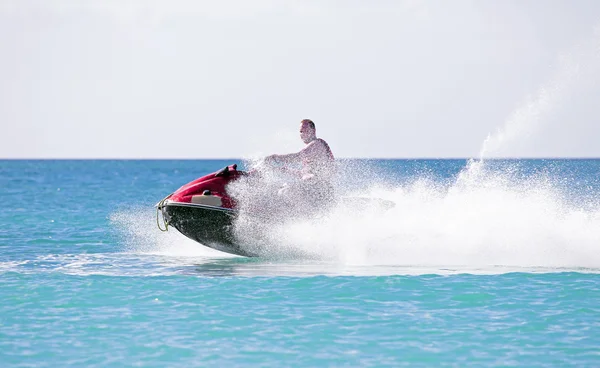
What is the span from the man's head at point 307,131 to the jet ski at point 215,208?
0.84 m

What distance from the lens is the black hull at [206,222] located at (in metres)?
12.9

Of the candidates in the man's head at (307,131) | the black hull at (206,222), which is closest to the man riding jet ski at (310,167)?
the man's head at (307,131)

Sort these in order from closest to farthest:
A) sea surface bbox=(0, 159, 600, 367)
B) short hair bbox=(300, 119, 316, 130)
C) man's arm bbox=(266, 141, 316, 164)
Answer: sea surface bbox=(0, 159, 600, 367) < man's arm bbox=(266, 141, 316, 164) < short hair bbox=(300, 119, 316, 130)

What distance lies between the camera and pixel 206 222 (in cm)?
1302

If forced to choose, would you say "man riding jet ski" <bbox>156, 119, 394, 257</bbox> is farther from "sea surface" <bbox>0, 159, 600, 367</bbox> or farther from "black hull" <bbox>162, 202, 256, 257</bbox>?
"sea surface" <bbox>0, 159, 600, 367</bbox>

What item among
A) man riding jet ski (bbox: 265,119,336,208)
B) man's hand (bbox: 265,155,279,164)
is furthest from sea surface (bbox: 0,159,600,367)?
man's hand (bbox: 265,155,279,164)

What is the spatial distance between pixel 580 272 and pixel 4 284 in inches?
286

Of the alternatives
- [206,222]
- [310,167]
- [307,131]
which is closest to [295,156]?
[310,167]

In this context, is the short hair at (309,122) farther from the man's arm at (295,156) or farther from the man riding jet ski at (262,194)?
the man's arm at (295,156)

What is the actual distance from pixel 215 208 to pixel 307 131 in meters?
1.66

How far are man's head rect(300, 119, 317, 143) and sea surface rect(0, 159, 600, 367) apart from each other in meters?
0.65

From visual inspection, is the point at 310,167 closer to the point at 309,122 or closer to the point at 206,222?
the point at 309,122

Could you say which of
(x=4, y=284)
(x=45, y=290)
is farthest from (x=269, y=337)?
(x=4, y=284)

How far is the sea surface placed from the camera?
811 cm
